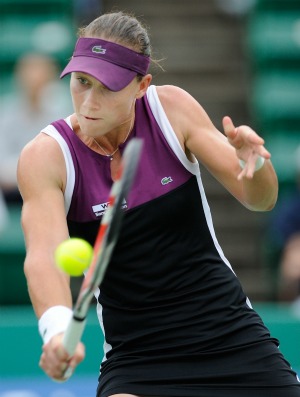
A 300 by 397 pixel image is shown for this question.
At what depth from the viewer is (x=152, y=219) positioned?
356 cm

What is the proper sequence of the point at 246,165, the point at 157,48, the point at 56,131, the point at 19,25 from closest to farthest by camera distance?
the point at 246,165, the point at 56,131, the point at 19,25, the point at 157,48

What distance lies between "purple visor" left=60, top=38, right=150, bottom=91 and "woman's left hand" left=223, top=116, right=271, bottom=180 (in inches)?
16.2

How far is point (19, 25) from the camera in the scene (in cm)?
920

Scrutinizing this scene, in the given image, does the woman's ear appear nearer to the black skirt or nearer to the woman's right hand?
the black skirt

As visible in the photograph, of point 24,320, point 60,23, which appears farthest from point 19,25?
point 24,320

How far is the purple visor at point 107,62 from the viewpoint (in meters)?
3.44

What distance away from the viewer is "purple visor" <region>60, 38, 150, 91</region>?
344 centimetres

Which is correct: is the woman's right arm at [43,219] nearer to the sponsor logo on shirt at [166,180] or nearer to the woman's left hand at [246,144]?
the sponsor logo on shirt at [166,180]

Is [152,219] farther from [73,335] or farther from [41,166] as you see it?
[73,335]

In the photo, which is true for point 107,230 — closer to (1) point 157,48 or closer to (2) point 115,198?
(2) point 115,198

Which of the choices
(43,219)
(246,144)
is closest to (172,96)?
(246,144)

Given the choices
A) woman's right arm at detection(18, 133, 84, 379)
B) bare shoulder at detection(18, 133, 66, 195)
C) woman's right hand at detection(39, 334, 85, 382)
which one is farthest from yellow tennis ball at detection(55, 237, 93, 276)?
bare shoulder at detection(18, 133, 66, 195)

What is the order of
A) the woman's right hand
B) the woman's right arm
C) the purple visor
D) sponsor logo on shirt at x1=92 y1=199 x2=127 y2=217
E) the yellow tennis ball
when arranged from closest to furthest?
the yellow tennis ball → the woman's right hand → the woman's right arm → the purple visor → sponsor logo on shirt at x1=92 y1=199 x2=127 y2=217

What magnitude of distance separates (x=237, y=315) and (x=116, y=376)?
1.60 feet
